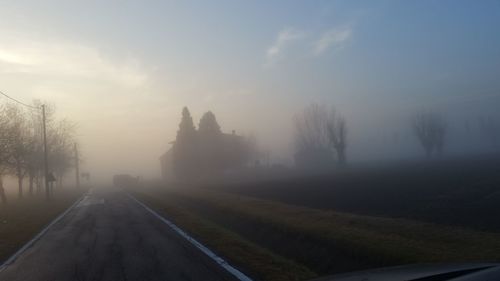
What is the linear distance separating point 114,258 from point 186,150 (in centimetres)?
8441

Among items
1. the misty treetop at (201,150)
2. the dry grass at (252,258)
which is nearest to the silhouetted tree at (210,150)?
the misty treetop at (201,150)

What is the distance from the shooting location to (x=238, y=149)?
360 ft

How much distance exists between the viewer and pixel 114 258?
44.8 feet

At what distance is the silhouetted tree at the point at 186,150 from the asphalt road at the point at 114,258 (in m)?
75.4

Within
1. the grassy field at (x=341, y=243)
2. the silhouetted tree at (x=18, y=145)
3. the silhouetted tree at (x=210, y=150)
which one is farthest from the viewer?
the silhouetted tree at (x=210, y=150)

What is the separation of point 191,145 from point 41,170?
29.4 metres

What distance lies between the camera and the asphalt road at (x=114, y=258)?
11.3 metres

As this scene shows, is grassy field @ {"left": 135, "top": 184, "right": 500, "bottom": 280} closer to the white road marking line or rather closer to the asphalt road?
the white road marking line

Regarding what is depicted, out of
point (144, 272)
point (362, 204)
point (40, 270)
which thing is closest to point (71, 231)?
point (40, 270)

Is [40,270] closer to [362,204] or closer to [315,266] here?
[315,266]

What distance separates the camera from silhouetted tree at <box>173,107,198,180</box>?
96875 millimetres

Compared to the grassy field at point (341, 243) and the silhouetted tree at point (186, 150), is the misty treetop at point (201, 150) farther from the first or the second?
the grassy field at point (341, 243)

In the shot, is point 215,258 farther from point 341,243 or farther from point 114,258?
point 341,243

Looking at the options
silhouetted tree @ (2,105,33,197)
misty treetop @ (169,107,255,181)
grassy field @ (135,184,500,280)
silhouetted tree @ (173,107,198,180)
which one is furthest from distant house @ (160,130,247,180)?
grassy field @ (135,184,500,280)
